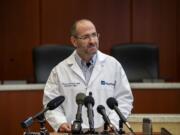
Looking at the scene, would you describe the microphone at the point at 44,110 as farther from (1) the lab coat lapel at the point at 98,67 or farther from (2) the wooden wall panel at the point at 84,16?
(2) the wooden wall panel at the point at 84,16

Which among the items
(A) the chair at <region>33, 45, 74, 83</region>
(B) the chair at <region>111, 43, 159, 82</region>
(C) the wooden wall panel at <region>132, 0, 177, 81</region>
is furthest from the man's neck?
(C) the wooden wall panel at <region>132, 0, 177, 81</region>

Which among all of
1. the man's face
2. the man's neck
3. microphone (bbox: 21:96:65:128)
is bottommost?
microphone (bbox: 21:96:65:128)

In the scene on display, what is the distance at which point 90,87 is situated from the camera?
3.19 metres

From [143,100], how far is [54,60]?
41.3 inches

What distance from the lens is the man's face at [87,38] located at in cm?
312

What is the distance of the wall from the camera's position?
676 cm

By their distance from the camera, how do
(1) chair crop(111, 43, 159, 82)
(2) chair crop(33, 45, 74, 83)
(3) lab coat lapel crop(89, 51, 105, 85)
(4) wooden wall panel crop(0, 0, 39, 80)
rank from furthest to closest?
(4) wooden wall panel crop(0, 0, 39, 80) < (1) chair crop(111, 43, 159, 82) < (2) chair crop(33, 45, 74, 83) < (3) lab coat lapel crop(89, 51, 105, 85)

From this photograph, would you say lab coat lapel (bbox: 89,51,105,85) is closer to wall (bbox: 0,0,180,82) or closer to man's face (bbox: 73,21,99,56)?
man's face (bbox: 73,21,99,56)

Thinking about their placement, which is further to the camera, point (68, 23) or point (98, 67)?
point (68, 23)

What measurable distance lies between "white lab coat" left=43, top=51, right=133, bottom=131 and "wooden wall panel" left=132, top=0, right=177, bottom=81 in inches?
143

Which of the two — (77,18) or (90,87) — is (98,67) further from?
(77,18)

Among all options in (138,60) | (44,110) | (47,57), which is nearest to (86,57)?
(44,110)

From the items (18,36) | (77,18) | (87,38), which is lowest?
(87,38)

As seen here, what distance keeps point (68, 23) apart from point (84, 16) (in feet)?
0.86
